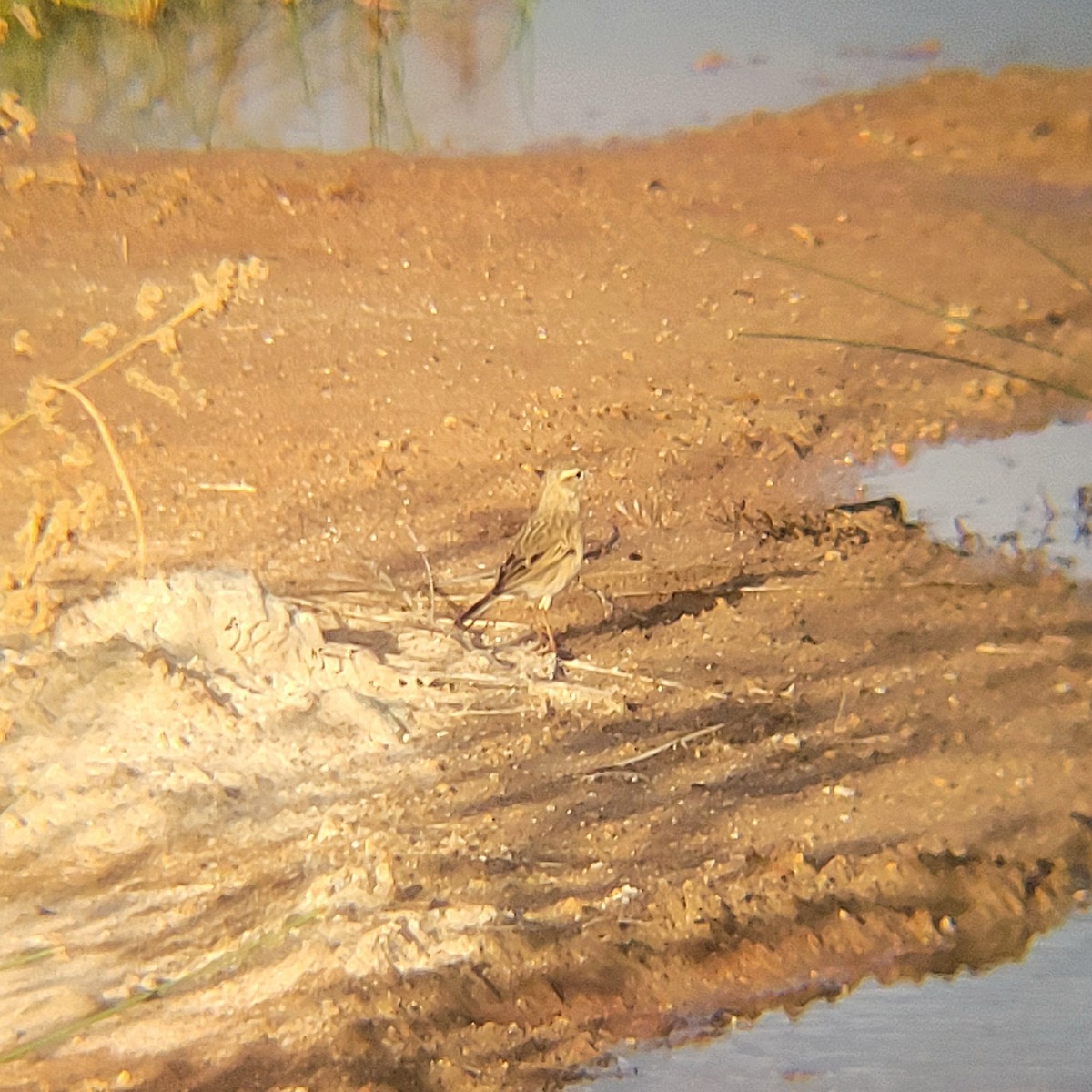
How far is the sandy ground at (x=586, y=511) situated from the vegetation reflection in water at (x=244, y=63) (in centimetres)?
5

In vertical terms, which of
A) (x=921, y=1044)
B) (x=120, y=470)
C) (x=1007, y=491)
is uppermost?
(x=120, y=470)

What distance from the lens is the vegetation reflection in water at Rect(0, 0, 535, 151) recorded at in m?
1.58

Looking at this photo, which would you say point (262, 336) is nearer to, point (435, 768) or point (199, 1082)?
point (435, 768)

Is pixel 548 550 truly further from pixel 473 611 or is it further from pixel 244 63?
pixel 244 63

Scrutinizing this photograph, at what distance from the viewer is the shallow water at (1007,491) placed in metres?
1.65

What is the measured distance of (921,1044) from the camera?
146 centimetres

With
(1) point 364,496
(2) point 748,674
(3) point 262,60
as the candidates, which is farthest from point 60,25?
(2) point 748,674

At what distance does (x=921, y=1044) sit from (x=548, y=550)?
74 cm

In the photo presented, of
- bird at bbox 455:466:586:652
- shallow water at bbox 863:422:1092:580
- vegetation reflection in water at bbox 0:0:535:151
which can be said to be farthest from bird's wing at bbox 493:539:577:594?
vegetation reflection in water at bbox 0:0:535:151

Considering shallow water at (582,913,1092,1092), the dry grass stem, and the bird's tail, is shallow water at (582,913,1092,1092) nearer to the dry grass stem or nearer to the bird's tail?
the bird's tail

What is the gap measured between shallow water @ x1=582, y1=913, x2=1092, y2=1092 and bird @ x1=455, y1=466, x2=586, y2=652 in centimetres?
53

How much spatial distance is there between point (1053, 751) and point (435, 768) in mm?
801

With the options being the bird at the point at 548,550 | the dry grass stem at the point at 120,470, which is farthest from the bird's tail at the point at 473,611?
the dry grass stem at the point at 120,470

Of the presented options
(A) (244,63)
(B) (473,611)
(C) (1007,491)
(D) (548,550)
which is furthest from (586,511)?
(A) (244,63)
